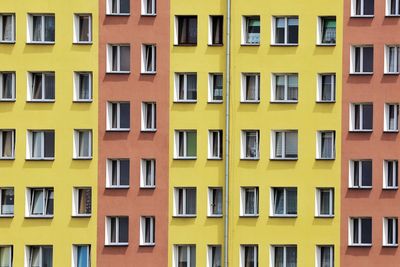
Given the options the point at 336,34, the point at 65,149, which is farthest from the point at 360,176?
the point at 65,149

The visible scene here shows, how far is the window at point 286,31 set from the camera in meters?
118

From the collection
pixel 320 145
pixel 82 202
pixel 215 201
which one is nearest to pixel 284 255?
pixel 215 201

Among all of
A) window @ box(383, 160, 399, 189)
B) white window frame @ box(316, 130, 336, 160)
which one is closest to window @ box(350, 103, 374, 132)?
white window frame @ box(316, 130, 336, 160)

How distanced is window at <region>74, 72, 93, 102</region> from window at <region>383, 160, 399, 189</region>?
47.3ft

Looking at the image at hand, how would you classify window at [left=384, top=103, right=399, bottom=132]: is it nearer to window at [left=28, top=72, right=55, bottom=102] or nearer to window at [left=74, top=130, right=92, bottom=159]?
window at [left=74, top=130, right=92, bottom=159]

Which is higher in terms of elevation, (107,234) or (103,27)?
(103,27)

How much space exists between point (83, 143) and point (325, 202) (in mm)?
11853

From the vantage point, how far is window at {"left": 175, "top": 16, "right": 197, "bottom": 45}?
386 ft

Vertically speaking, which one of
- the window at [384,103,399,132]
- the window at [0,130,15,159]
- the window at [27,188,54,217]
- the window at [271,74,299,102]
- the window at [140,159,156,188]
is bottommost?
the window at [27,188,54,217]

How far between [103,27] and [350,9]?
11763 millimetres

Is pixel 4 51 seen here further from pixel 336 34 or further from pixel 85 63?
pixel 336 34

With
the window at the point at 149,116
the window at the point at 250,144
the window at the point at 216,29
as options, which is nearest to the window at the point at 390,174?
the window at the point at 250,144

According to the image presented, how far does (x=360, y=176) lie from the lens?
116750 millimetres

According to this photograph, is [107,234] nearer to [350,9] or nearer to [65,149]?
[65,149]
